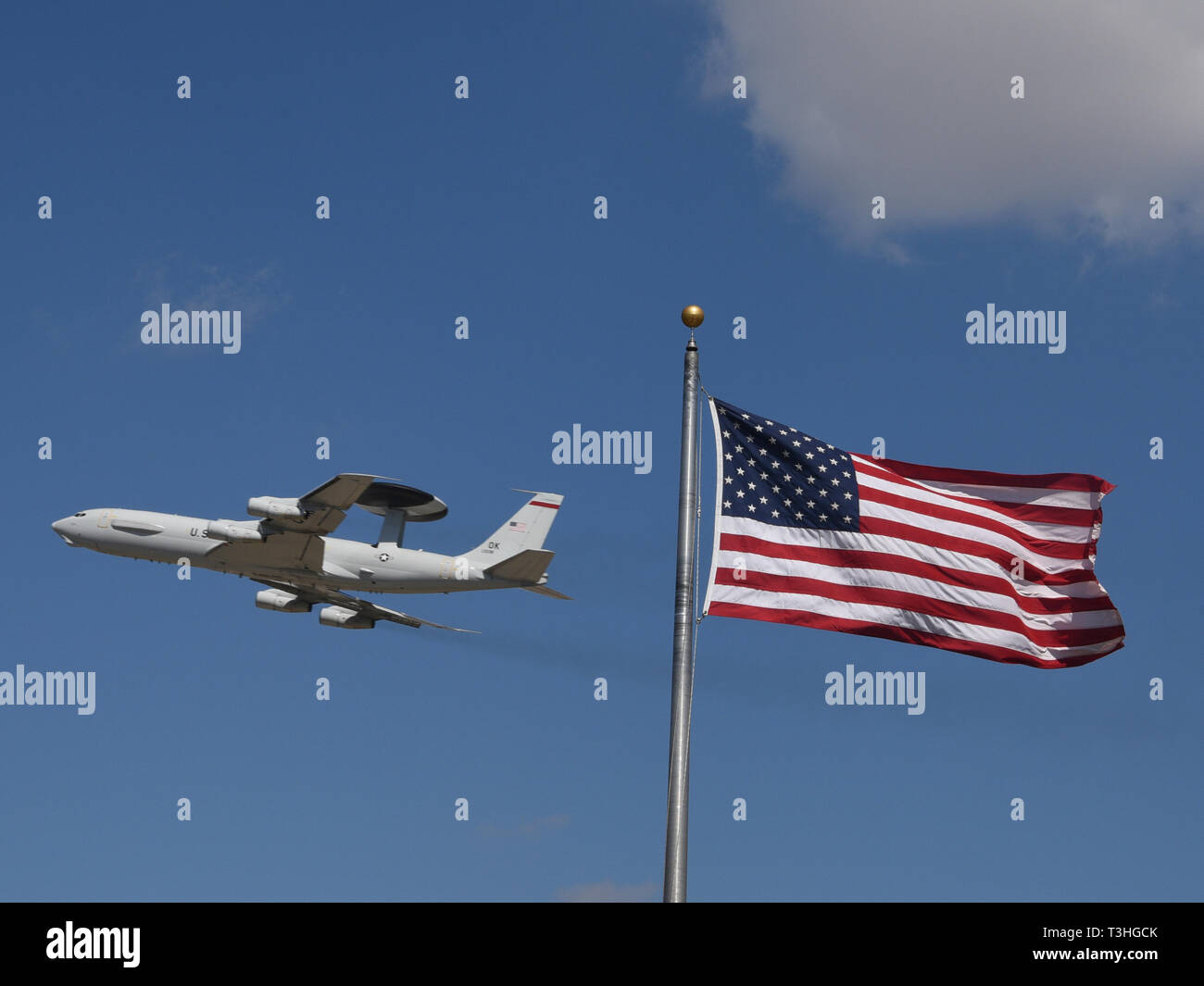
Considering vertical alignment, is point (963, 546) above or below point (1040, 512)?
below

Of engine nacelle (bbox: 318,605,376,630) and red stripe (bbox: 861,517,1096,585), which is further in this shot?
engine nacelle (bbox: 318,605,376,630)

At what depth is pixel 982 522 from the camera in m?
33.0

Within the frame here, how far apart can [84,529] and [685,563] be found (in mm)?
63054

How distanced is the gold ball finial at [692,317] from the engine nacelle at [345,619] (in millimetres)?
65536

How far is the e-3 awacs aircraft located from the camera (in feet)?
251

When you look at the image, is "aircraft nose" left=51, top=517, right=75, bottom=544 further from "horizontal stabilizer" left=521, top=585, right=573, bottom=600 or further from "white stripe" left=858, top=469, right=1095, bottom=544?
"white stripe" left=858, top=469, right=1095, bottom=544

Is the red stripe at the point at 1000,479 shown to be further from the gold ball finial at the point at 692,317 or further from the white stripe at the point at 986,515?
the gold ball finial at the point at 692,317

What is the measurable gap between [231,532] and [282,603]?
505 inches

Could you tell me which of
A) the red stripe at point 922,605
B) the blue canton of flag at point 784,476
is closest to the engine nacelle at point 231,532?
the blue canton of flag at point 784,476

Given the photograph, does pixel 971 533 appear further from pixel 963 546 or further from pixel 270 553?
pixel 270 553

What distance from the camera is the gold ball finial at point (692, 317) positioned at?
28.0 m

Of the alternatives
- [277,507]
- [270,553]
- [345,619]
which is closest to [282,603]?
[345,619]

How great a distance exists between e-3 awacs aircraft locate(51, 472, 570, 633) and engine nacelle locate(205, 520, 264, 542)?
5 centimetres

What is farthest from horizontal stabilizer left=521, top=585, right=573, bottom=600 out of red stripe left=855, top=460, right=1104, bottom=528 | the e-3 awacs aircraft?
red stripe left=855, top=460, right=1104, bottom=528
